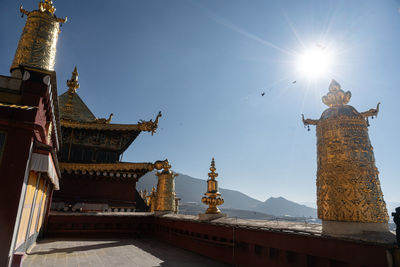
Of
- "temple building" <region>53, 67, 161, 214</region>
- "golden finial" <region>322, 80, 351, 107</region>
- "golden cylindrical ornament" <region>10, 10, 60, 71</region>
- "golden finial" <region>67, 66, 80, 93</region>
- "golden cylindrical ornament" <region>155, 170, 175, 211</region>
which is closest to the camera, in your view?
"golden finial" <region>322, 80, 351, 107</region>

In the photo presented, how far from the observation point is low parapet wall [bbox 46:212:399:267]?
4.45 meters

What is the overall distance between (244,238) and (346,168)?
3.25 metres

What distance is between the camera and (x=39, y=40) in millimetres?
10297

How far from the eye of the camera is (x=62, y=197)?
1830 cm

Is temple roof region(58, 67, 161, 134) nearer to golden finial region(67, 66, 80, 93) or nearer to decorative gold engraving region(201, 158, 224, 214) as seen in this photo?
golden finial region(67, 66, 80, 93)

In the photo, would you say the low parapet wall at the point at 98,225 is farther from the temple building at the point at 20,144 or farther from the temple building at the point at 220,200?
the temple building at the point at 20,144

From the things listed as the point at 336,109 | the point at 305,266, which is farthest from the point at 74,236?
the point at 336,109

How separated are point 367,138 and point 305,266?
9.73ft

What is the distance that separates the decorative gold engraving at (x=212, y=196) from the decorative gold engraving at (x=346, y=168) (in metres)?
4.51

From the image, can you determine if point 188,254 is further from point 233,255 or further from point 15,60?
point 15,60

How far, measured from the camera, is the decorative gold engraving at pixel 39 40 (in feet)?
32.2

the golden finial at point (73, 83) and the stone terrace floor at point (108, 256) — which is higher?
the golden finial at point (73, 83)

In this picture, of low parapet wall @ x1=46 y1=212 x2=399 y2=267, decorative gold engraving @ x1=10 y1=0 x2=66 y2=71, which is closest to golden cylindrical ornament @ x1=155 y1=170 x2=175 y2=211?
low parapet wall @ x1=46 y1=212 x2=399 y2=267

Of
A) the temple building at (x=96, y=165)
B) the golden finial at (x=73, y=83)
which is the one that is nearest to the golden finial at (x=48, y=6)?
the temple building at (x=96, y=165)
